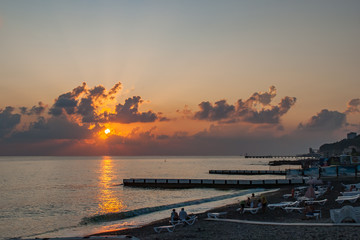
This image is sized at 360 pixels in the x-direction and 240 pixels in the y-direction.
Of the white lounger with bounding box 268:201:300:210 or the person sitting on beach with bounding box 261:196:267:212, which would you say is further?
the white lounger with bounding box 268:201:300:210

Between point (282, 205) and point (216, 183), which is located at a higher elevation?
point (282, 205)

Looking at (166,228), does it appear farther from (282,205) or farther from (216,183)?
(216,183)

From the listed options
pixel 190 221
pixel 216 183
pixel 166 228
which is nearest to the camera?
pixel 166 228

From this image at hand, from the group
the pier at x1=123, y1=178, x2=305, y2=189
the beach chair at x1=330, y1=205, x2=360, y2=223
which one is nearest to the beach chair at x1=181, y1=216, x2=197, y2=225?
the beach chair at x1=330, y1=205, x2=360, y2=223

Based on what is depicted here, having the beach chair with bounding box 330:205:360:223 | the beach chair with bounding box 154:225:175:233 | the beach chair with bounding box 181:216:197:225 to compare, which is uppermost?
the beach chair with bounding box 330:205:360:223

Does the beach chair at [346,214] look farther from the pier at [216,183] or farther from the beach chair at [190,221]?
the pier at [216,183]

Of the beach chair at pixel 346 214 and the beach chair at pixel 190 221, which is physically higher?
the beach chair at pixel 346 214

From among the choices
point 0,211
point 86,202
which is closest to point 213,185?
point 86,202

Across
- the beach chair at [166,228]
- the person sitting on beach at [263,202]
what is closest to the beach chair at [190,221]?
the beach chair at [166,228]

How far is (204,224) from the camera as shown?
62.6ft

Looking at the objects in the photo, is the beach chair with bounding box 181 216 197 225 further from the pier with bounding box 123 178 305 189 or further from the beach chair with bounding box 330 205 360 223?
the pier with bounding box 123 178 305 189

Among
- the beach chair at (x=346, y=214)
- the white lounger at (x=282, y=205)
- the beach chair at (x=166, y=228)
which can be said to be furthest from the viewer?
the white lounger at (x=282, y=205)

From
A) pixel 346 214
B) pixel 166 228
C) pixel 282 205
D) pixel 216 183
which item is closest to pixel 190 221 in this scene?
pixel 166 228

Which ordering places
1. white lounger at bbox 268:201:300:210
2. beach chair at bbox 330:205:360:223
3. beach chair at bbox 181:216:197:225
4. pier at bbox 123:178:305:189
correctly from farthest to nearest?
pier at bbox 123:178:305:189 → white lounger at bbox 268:201:300:210 → beach chair at bbox 181:216:197:225 → beach chair at bbox 330:205:360:223
